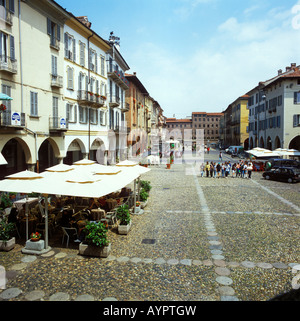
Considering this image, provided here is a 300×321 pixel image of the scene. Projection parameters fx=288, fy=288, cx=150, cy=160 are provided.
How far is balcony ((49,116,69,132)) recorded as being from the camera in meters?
23.0

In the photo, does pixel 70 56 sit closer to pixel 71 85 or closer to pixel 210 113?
pixel 71 85

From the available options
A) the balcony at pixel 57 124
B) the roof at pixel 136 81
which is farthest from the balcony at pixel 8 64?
the roof at pixel 136 81

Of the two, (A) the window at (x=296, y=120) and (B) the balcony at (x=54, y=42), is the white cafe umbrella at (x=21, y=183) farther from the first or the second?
(A) the window at (x=296, y=120)

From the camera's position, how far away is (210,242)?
10.5 m

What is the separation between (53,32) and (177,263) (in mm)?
21810

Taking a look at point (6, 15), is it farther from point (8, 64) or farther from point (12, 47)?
point (8, 64)

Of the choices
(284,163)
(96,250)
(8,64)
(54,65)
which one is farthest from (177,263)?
(284,163)

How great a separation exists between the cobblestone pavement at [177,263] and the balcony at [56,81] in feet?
47.5

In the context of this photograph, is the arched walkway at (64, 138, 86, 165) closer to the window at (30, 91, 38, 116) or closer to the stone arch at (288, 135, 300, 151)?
the window at (30, 91, 38, 116)

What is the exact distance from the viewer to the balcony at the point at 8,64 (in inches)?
679

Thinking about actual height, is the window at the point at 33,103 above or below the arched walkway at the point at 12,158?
above

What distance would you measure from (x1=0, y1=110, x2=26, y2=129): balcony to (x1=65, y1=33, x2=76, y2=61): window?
382 inches
